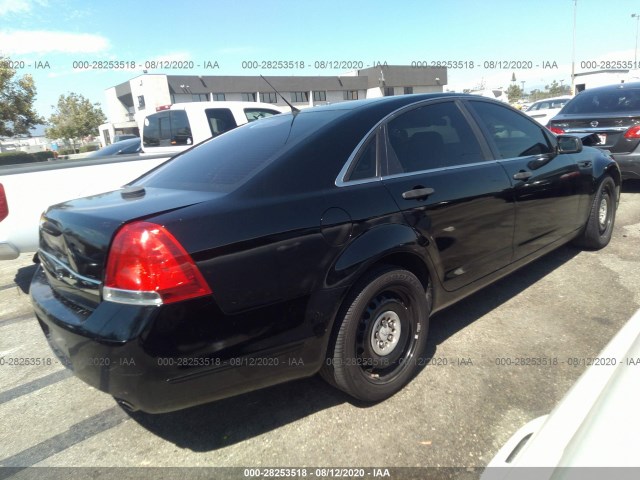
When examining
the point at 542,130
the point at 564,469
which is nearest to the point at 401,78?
the point at 542,130

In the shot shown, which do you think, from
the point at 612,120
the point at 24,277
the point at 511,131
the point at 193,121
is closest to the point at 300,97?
the point at 193,121

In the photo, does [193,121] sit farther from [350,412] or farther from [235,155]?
[350,412]

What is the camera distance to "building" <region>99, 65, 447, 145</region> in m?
47.4

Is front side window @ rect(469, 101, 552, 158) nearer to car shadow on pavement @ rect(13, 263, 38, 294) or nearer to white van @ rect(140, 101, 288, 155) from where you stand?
white van @ rect(140, 101, 288, 155)

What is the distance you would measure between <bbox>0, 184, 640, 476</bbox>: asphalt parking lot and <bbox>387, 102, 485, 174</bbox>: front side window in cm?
127

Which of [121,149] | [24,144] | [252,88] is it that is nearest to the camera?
[121,149]

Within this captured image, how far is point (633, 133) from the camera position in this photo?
265 inches

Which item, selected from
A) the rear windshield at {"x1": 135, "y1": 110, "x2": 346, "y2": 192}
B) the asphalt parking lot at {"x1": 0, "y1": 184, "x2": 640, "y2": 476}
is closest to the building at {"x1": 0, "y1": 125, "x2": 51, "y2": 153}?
the rear windshield at {"x1": 135, "y1": 110, "x2": 346, "y2": 192}

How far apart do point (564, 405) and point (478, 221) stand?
6.23ft

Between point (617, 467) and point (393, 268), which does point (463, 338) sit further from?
point (617, 467)

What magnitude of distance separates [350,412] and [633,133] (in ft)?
21.8

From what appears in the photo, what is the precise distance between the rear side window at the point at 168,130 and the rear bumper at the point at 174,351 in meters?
5.57

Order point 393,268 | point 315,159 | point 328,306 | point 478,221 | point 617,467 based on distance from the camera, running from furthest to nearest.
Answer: point 478,221 → point 393,268 → point 315,159 → point 328,306 → point 617,467

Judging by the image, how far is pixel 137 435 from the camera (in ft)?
8.06
